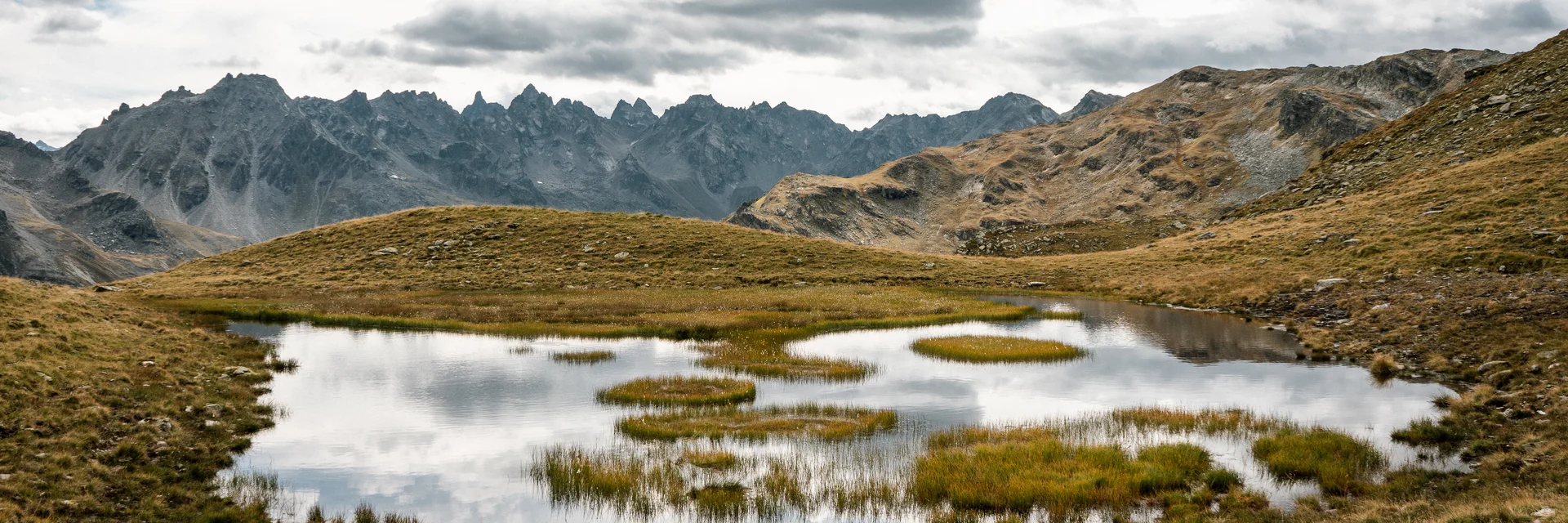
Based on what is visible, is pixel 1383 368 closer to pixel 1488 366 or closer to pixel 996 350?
pixel 1488 366

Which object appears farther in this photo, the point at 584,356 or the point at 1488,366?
the point at 584,356

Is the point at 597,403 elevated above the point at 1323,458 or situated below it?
below

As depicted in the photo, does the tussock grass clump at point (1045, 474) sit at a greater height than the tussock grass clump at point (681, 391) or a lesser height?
lesser

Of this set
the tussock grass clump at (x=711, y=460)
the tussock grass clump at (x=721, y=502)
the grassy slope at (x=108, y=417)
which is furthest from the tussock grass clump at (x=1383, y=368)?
the grassy slope at (x=108, y=417)

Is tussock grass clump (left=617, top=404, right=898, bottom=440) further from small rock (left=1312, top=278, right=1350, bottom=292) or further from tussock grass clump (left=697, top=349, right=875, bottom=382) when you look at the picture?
small rock (left=1312, top=278, right=1350, bottom=292)

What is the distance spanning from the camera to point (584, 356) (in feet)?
123

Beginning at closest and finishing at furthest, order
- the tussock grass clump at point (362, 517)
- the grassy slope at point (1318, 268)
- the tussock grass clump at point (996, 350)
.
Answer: the tussock grass clump at point (362, 517)
the grassy slope at point (1318, 268)
the tussock grass clump at point (996, 350)

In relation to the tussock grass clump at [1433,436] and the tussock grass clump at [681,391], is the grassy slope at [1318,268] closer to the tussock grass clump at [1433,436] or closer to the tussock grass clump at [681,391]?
the tussock grass clump at [1433,436]

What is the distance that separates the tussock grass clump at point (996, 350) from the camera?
122 feet

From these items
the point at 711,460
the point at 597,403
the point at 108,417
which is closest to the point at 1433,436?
the point at 711,460

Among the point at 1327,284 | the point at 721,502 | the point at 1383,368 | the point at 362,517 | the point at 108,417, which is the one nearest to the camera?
the point at 362,517

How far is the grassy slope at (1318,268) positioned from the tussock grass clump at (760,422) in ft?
37.9

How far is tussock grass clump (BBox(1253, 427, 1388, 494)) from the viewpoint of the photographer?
1861 centimetres

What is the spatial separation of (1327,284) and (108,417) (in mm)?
56912
